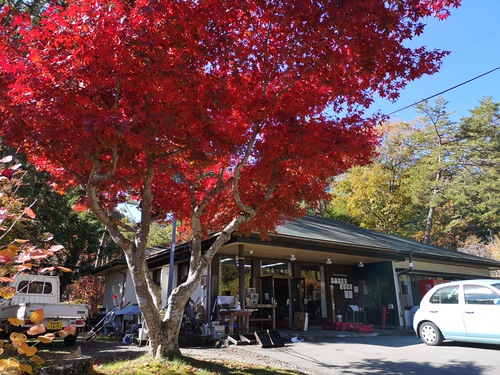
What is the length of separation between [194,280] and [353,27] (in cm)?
500

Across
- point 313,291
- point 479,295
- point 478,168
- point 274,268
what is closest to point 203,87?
point 479,295

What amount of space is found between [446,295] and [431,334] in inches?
41.4

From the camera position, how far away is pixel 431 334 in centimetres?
976

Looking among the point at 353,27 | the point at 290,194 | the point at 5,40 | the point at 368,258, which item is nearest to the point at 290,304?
the point at 368,258

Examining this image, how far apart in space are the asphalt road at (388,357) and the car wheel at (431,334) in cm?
21

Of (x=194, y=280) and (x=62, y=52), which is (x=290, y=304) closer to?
(x=194, y=280)

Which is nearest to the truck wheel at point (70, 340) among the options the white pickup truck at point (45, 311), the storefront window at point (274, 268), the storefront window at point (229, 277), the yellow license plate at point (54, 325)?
the white pickup truck at point (45, 311)

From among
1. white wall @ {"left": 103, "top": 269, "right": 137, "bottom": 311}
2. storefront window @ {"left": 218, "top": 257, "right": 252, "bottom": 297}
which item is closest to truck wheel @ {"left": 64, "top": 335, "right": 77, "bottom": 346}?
storefront window @ {"left": 218, "top": 257, "right": 252, "bottom": 297}

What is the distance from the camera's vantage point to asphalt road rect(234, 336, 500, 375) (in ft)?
23.4

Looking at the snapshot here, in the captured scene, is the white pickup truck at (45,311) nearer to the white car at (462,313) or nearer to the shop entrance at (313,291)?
the shop entrance at (313,291)

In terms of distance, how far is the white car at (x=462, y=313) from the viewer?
8.58 m

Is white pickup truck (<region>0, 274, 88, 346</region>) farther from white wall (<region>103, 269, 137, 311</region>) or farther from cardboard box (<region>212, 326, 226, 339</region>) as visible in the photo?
white wall (<region>103, 269, 137, 311</region>)

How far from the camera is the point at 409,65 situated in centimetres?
695

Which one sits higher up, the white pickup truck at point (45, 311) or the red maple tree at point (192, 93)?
the red maple tree at point (192, 93)
